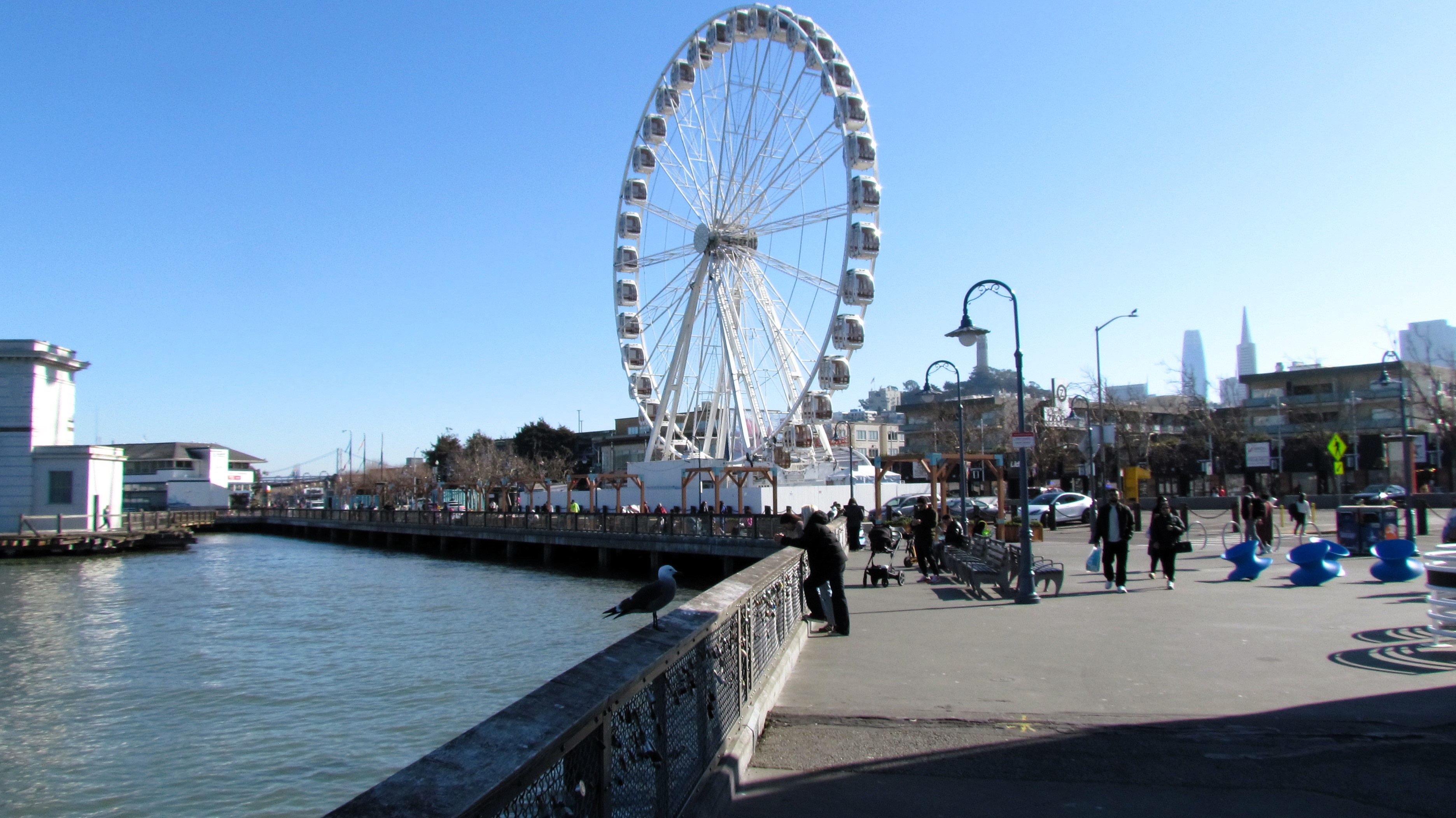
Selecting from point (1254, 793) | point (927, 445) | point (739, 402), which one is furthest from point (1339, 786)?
point (927, 445)

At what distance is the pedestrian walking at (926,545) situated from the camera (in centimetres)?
1977

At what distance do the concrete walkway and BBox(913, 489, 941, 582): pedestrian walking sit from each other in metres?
5.70

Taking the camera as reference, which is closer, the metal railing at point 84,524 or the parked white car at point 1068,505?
the parked white car at point 1068,505

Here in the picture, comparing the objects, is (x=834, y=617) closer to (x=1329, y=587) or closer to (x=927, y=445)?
(x=1329, y=587)

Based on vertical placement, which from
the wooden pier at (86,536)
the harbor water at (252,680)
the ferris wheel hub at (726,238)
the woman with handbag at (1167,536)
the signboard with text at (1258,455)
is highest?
the ferris wheel hub at (726,238)

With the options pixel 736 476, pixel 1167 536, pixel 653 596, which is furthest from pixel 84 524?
pixel 653 596

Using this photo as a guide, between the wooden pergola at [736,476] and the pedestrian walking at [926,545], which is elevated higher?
the wooden pergola at [736,476]

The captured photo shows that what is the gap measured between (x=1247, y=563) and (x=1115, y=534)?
11.8 feet

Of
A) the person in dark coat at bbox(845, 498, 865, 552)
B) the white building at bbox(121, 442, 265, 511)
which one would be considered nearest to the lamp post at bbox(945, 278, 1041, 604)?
the person in dark coat at bbox(845, 498, 865, 552)

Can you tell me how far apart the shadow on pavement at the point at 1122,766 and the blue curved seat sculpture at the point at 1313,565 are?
9.61 metres

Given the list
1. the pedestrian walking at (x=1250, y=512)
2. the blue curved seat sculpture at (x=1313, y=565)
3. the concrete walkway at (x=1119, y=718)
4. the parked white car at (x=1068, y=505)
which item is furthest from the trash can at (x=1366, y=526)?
the parked white car at (x=1068, y=505)

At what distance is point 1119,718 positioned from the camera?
8016 millimetres

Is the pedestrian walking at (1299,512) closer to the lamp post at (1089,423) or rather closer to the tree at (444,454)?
the lamp post at (1089,423)

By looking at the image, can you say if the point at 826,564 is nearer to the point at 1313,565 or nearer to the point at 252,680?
the point at 1313,565
